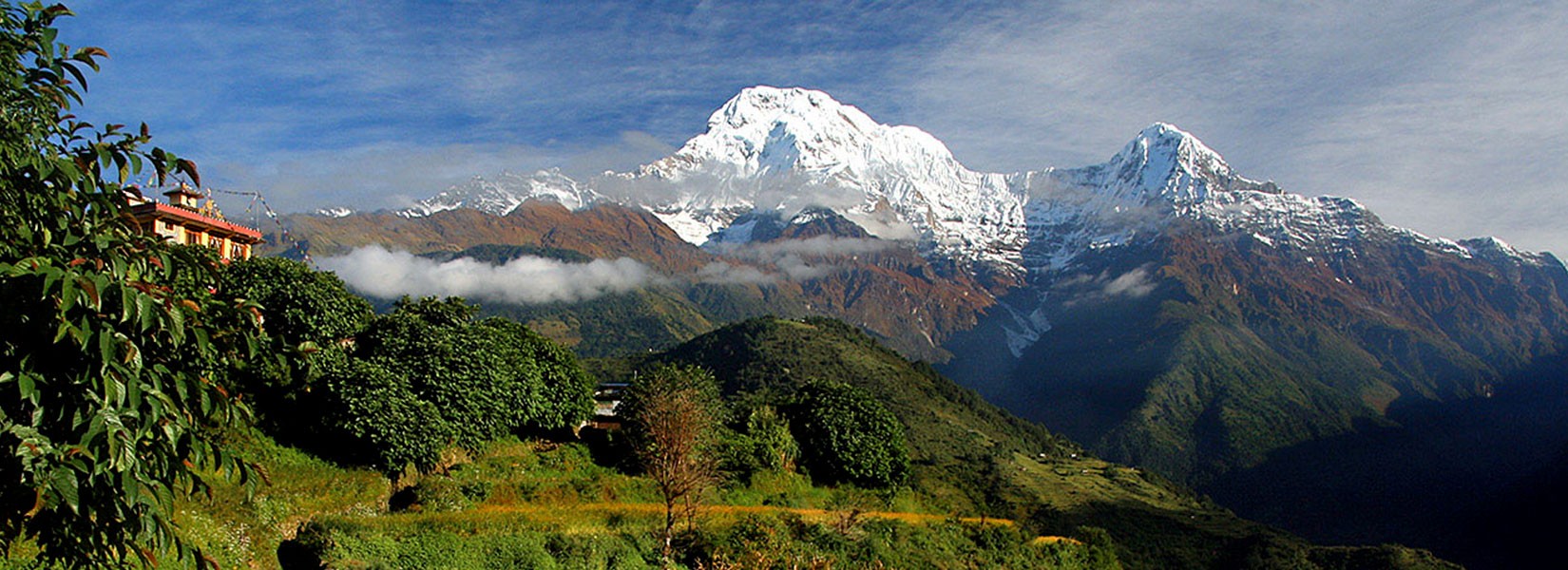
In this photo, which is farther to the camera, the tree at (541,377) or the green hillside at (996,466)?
the green hillside at (996,466)

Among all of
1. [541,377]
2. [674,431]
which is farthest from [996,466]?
[674,431]

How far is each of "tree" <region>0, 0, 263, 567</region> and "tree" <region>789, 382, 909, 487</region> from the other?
3574 centimetres

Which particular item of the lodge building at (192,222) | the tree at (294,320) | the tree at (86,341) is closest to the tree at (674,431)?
the tree at (294,320)

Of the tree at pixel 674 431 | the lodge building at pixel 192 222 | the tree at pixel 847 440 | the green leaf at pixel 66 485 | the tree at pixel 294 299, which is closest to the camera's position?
the green leaf at pixel 66 485

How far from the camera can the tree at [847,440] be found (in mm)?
41594

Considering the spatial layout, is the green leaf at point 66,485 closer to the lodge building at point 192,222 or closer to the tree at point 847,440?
the lodge building at point 192,222

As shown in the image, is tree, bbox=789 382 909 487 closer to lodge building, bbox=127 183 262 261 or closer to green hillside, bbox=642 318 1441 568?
green hillside, bbox=642 318 1441 568

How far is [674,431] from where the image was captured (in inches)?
1056

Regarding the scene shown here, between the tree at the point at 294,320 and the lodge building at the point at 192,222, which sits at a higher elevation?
the lodge building at the point at 192,222

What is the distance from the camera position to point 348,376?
2664cm

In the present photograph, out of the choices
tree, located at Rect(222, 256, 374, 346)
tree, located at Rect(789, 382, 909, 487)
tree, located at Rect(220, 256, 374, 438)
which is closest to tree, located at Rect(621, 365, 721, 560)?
tree, located at Rect(789, 382, 909, 487)

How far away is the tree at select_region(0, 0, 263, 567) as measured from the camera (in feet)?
18.3

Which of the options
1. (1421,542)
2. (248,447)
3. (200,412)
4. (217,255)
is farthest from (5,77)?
(1421,542)

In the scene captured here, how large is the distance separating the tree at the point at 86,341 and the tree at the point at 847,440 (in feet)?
117
